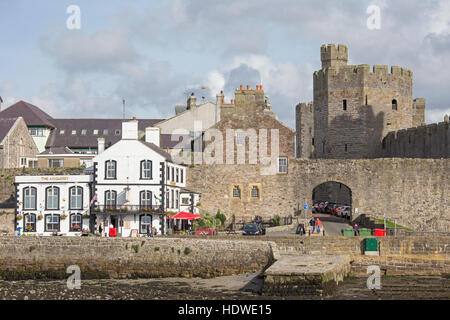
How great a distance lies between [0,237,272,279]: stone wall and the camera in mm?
36562

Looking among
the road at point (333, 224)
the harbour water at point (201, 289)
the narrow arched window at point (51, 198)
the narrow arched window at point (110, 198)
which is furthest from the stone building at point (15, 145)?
the harbour water at point (201, 289)

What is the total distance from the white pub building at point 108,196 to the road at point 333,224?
388 inches

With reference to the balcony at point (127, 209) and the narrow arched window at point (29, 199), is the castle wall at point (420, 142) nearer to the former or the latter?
the balcony at point (127, 209)

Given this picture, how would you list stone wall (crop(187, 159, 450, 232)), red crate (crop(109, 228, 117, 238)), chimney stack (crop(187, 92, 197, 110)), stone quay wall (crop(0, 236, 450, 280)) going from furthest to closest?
chimney stack (crop(187, 92, 197, 110))
stone wall (crop(187, 159, 450, 232))
red crate (crop(109, 228, 117, 238))
stone quay wall (crop(0, 236, 450, 280))

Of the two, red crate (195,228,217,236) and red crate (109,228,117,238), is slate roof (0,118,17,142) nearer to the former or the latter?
red crate (109,228,117,238)

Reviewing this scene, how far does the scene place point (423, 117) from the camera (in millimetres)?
68500

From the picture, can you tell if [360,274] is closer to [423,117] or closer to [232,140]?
[232,140]

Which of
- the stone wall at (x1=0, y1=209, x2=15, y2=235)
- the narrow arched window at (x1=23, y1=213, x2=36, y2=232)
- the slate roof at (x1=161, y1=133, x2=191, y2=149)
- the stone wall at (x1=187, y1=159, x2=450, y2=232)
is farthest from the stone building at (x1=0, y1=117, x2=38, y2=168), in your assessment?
the stone wall at (x1=187, y1=159, x2=450, y2=232)

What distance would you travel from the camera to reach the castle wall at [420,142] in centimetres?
5425

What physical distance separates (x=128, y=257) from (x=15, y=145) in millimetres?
28261

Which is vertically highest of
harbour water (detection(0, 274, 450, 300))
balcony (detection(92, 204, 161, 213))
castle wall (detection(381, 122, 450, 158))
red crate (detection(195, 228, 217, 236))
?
castle wall (detection(381, 122, 450, 158))

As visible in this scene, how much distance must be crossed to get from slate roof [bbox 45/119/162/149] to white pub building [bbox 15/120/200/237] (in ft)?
75.2

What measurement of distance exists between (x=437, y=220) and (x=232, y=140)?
1464 centimetres
